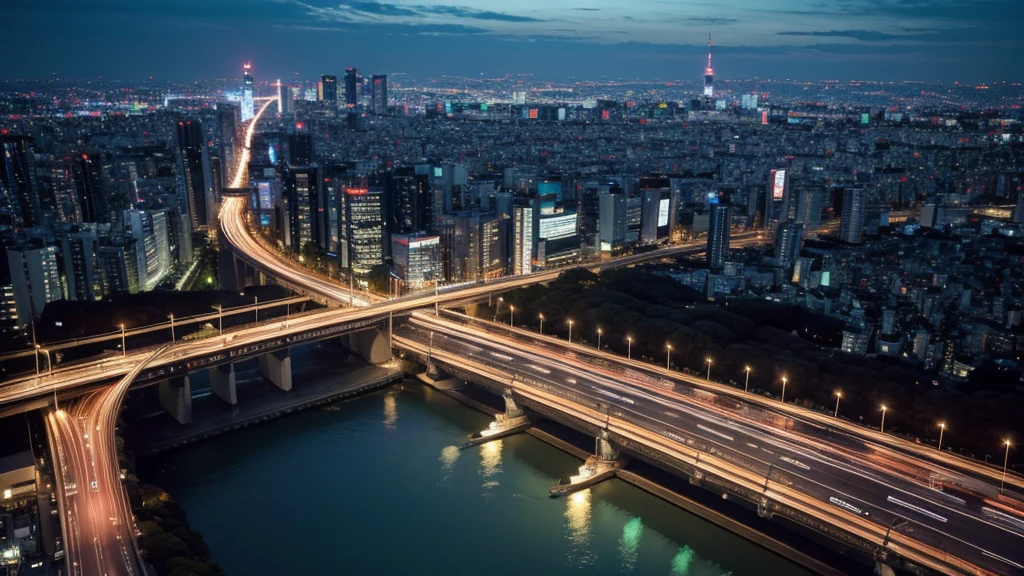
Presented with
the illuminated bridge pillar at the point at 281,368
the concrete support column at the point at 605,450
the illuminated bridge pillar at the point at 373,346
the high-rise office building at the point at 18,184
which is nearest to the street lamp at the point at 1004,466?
the concrete support column at the point at 605,450

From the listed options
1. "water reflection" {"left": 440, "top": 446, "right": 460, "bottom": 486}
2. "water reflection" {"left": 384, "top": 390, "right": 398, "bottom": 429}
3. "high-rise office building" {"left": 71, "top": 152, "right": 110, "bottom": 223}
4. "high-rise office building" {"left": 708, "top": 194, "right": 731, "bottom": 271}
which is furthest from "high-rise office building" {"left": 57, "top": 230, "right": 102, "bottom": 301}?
"high-rise office building" {"left": 708, "top": 194, "right": 731, "bottom": 271}

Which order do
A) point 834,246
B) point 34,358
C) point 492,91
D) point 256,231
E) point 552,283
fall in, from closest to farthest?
point 34,358
point 552,283
point 834,246
point 256,231
point 492,91

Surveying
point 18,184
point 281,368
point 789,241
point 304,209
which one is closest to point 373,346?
point 281,368

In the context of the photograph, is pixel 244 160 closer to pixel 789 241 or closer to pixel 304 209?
pixel 304 209

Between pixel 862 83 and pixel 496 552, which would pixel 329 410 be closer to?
pixel 496 552

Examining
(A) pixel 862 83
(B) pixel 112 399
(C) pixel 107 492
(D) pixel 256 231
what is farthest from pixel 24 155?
(A) pixel 862 83
